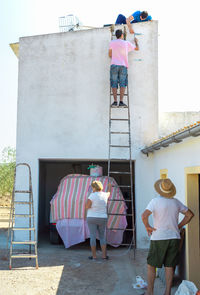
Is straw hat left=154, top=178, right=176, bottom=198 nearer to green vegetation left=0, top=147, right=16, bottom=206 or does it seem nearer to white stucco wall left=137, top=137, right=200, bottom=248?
white stucco wall left=137, top=137, right=200, bottom=248

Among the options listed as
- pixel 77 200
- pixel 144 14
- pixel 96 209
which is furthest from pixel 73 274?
pixel 144 14

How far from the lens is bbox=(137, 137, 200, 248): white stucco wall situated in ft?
18.6

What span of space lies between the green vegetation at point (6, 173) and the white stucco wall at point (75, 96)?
15.8 m

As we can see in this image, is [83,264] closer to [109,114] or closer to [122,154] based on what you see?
[122,154]

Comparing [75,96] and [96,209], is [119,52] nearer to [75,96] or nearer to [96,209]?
[75,96]

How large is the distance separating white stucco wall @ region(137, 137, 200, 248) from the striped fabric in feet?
2.35

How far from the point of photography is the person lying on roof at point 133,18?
9.36 m

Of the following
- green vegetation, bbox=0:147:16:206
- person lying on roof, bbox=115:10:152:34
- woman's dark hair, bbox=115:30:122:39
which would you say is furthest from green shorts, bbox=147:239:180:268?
green vegetation, bbox=0:147:16:206

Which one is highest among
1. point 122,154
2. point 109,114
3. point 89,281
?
point 109,114

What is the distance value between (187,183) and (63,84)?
16.3ft

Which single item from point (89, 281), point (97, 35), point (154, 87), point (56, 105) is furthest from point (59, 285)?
point (97, 35)

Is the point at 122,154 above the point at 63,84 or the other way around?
the other way around

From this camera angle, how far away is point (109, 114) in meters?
9.08

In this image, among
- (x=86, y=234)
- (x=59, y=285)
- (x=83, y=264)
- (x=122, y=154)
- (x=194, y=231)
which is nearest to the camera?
(x=194, y=231)
